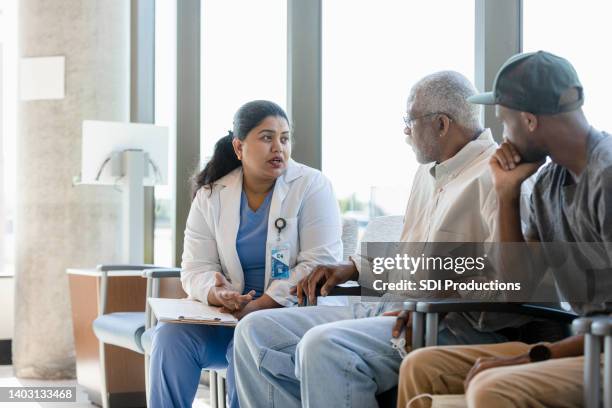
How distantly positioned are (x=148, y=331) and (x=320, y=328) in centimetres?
159

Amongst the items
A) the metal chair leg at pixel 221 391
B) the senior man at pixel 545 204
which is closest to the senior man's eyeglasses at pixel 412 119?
the senior man at pixel 545 204

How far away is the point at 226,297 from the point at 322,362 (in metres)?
0.93

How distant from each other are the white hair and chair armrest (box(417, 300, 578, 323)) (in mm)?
649

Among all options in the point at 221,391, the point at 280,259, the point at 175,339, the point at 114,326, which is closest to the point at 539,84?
the point at 280,259

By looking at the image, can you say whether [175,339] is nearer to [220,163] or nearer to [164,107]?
[220,163]

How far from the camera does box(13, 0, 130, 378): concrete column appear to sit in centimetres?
595

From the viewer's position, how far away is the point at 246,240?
3.59 meters

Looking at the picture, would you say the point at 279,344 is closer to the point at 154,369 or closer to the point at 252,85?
the point at 154,369

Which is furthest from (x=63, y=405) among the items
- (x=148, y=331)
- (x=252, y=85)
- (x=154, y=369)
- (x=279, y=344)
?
(x=279, y=344)

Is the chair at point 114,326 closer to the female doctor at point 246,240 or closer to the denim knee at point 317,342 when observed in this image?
the female doctor at point 246,240

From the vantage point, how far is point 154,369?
3.41 meters

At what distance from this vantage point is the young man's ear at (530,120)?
7.52ft

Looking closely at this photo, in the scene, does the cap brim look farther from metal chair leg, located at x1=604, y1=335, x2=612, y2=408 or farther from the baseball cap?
metal chair leg, located at x1=604, y1=335, x2=612, y2=408

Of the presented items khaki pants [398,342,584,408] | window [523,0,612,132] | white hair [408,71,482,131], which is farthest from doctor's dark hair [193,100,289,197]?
khaki pants [398,342,584,408]
